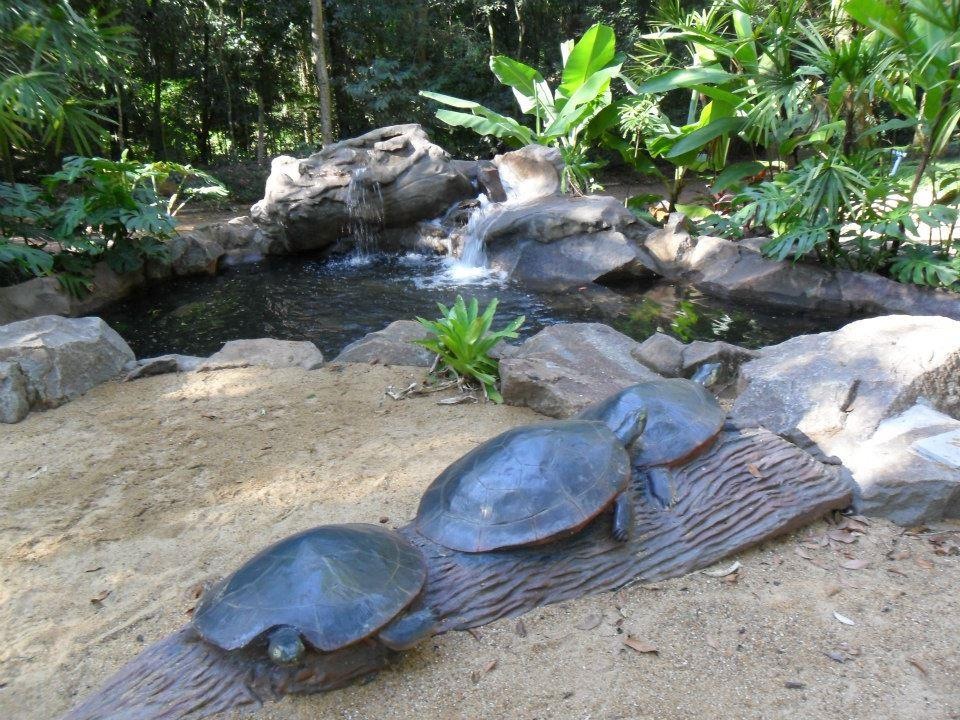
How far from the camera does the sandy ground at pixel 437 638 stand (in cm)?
203

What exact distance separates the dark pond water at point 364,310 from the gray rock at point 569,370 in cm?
191

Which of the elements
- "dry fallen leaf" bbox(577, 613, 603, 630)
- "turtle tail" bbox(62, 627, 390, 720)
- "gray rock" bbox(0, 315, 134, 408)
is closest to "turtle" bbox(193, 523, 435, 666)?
"turtle tail" bbox(62, 627, 390, 720)

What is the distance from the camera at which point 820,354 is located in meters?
3.78

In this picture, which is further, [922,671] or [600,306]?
[600,306]

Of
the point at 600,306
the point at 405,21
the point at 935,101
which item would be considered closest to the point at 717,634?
the point at 600,306

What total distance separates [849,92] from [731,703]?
7.42 meters

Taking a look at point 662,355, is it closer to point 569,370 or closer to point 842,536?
point 569,370

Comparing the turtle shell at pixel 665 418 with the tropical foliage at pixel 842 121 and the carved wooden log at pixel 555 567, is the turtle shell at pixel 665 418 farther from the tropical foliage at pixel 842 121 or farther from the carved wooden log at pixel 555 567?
the tropical foliage at pixel 842 121

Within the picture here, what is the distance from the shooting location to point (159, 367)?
493cm

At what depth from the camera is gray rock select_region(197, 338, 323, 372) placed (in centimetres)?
501

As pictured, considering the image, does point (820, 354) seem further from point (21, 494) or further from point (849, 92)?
point (849, 92)

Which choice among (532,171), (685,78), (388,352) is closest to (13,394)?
(388,352)

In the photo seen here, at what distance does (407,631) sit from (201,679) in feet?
2.05

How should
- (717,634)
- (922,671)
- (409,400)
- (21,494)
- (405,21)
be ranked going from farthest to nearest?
(405,21), (409,400), (21,494), (717,634), (922,671)
